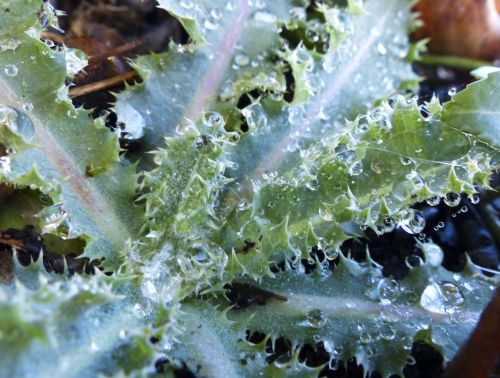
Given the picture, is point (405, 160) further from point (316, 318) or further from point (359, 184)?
point (316, 318)

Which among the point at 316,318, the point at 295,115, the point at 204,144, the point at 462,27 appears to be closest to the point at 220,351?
the point at 316,318

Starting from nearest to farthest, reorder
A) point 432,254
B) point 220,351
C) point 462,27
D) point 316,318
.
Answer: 1. point 220,351
2. point 316,318
3. point 432,254
4. point 462,27

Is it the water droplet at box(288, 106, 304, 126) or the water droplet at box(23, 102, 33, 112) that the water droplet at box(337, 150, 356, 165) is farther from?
the water droplet at box(23, 102, 33, 112)

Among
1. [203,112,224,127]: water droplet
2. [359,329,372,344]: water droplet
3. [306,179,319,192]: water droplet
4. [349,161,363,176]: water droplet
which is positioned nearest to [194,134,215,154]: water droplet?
[203,112,224,127]: water droplet

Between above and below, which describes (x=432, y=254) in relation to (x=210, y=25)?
below

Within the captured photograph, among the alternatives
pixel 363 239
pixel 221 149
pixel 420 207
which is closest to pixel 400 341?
pixel 363 239

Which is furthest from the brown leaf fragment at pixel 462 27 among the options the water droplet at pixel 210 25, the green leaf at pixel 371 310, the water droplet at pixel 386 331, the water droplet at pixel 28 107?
the water droplet at pixel 28 107

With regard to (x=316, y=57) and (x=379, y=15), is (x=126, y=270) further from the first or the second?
(x=379, y=15)
